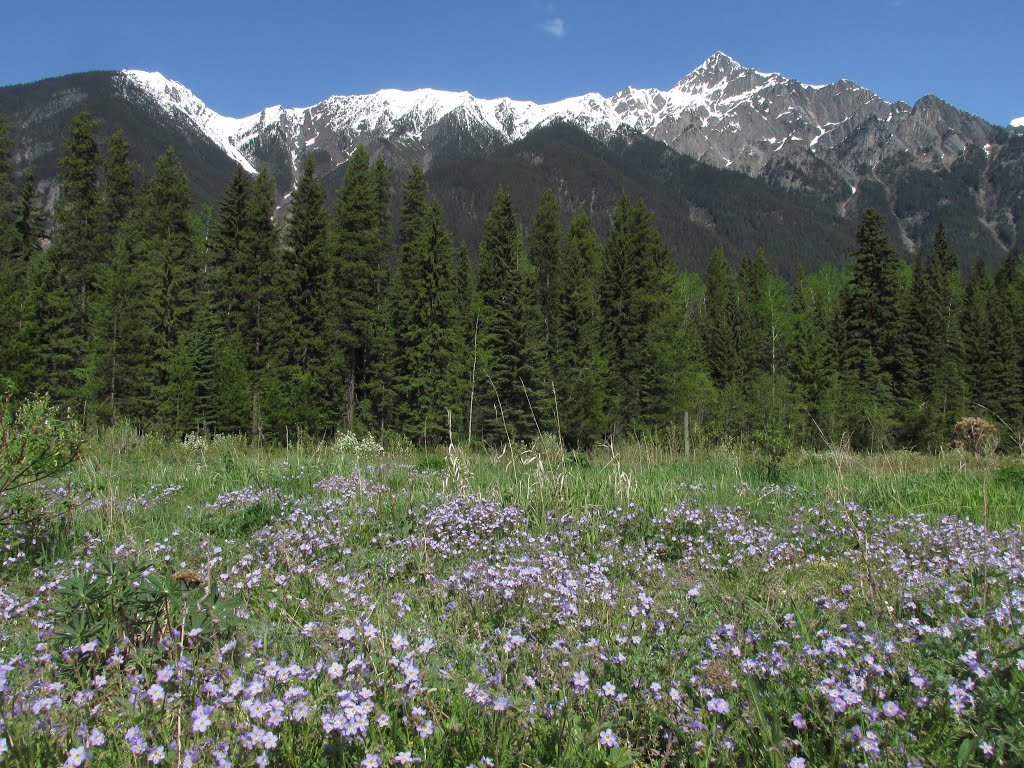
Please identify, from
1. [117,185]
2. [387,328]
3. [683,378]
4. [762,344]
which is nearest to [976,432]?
[683,378]

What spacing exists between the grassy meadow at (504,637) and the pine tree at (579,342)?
846 inches

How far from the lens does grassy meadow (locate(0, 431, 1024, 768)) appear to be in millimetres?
1887

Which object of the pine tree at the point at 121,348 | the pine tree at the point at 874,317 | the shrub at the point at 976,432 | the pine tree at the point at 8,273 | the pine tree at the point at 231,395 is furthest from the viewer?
the pine tree at the point at 874,317

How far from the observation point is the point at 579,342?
33.9 metres

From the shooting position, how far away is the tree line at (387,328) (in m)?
27.1

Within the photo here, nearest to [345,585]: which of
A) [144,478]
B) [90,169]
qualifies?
[144,478]

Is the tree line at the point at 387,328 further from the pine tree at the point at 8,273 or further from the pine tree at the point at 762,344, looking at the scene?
the pine tree at the point at 762,344

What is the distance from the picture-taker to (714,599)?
3.30 metres

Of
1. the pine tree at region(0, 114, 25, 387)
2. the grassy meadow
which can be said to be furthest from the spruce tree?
the grassy meadow

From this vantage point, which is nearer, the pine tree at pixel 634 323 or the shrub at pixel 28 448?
the shrub at pixel 28 448

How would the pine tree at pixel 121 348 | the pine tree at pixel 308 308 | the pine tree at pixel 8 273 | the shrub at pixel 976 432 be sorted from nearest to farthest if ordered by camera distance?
the shrub at pixel 976 432 → the pine tree at pixel 8 273 → the pine tree at pixel 121 348 → the pine tree at pixel 308 308

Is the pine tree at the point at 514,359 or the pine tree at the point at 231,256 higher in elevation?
the pine tree at the point at 231,256

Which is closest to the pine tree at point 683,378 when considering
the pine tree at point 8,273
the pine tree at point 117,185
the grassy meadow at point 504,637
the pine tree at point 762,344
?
the pine tree at point 762,344

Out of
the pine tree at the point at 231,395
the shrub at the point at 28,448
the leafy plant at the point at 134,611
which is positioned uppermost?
the shrub at the point at 28,448
